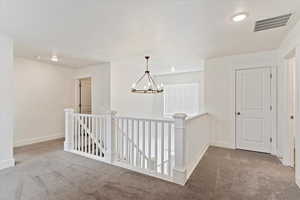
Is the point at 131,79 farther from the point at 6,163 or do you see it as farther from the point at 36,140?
the point at 6,163

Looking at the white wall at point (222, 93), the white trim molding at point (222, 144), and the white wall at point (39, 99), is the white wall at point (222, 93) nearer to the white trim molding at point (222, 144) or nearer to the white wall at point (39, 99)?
the white trim molding at point (222, 144)

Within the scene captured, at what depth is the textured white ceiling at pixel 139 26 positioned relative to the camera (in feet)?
6.48

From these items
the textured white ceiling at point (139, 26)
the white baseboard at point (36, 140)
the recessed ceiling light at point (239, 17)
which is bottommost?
the white baseboard at point (36, 140)

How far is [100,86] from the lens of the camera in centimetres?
523

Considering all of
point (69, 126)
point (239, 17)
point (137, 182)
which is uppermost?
point (239, 17)

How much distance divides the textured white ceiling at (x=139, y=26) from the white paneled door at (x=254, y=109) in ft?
2.28

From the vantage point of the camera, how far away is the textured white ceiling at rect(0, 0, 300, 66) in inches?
77.8

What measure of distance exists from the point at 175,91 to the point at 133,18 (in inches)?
183

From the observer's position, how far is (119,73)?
17.5 ft

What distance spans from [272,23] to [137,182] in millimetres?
3194

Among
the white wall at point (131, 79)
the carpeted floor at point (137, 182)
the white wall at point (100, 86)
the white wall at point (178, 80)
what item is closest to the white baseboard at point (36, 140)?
the carpeted floor at point (137, 182)

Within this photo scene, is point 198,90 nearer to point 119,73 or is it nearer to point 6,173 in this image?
point 119,73

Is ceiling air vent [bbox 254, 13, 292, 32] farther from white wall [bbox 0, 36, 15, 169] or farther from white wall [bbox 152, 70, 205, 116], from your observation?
white wall [bbox 0, 36, 15, 169]

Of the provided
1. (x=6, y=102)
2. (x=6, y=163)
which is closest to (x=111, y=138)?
(x=6, y=163)
